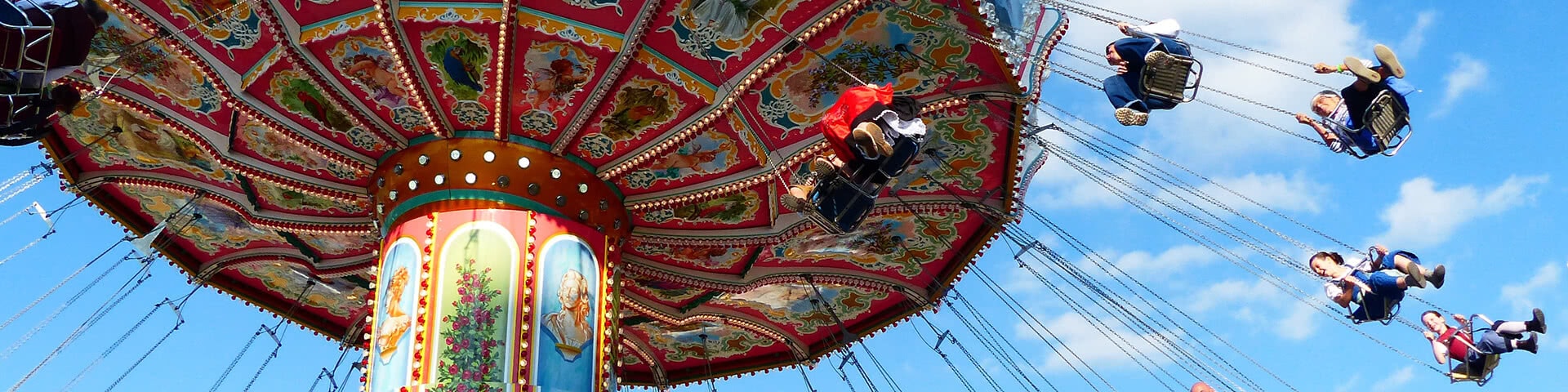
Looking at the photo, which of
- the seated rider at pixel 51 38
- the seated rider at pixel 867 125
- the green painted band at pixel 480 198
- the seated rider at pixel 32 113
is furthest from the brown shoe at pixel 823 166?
the seated rider at pixel 32 113

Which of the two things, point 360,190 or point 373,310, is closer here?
point 373,310

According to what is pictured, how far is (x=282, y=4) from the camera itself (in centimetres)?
1063

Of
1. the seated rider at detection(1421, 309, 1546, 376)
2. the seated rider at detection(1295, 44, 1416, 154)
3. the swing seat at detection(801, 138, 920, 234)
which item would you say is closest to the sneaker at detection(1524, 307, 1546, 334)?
the seated rider at detection(1421, 309, 1546, 376)

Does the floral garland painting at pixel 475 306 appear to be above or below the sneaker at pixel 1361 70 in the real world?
below

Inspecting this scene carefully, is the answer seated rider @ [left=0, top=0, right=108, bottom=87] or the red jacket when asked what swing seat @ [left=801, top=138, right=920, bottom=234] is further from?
seated rider @ [left=0, top=0, right=108, bottom=87]

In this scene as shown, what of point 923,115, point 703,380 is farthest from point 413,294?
point 703,380

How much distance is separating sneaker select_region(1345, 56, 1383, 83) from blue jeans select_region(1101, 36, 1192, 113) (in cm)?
118

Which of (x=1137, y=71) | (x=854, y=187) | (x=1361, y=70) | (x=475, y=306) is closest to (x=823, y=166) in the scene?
(x=854, y=187)

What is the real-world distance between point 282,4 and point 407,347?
277 centimetres

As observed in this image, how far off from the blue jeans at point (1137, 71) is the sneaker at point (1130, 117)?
51mm

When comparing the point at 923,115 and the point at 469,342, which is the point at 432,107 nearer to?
the point at 469,342

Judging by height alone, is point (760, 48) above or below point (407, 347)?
above

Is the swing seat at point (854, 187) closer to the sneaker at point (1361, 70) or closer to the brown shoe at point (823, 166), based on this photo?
the brown shoe at point (823, 166)

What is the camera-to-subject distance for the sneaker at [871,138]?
32.5 feet
